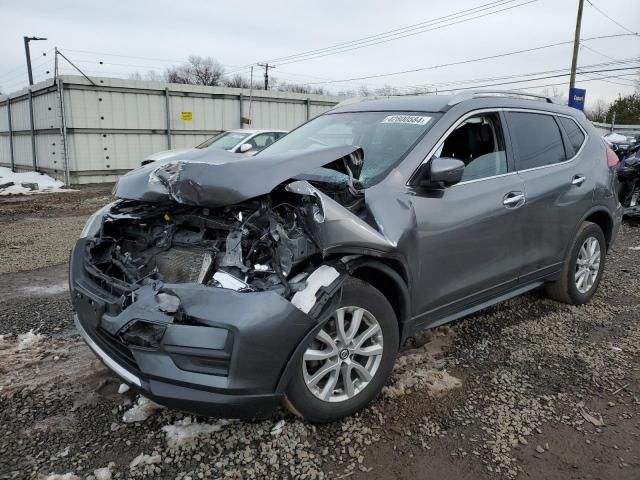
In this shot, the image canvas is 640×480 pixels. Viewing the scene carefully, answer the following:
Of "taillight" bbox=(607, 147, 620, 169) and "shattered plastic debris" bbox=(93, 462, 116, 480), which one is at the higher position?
"taillight" bbox=(607, 147, 620, 169)

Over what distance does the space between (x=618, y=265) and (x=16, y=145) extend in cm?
2070

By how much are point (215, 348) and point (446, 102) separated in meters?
2.37

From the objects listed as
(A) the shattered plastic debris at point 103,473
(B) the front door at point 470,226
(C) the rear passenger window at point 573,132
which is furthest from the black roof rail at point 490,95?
(A) the shattered plastic debris at point 103,473

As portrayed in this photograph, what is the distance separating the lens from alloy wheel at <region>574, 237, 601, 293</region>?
4.61 metres

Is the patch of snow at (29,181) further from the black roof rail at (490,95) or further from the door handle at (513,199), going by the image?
the door handle at (513,199)

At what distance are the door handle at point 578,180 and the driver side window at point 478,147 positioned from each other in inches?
35.8

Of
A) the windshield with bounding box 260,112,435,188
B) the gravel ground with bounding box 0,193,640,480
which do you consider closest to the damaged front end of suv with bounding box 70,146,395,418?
the windshield with bounding box 260,112,435,188

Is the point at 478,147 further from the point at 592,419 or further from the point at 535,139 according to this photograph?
the point at 592,419

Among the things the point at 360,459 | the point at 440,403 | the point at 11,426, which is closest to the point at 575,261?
the point at 440,403

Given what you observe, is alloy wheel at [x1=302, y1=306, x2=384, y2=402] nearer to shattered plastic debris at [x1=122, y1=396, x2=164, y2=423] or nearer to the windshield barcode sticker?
shattered plastic debris at [x1=122, y1=396, x2=164, y2=423]

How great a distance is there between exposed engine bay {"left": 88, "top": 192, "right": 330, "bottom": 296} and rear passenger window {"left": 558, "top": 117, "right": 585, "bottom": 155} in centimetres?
295

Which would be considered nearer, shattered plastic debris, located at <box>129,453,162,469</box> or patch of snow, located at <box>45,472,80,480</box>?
patch of snow, located at <box>45,472,80,480</box>

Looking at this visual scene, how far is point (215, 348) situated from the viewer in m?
2.24

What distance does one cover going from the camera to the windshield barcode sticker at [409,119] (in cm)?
341
